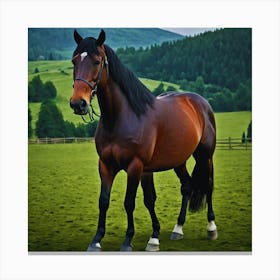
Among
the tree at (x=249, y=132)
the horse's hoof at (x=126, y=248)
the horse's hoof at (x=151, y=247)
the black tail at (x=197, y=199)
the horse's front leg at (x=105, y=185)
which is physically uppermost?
the tree at (x=249, y=132)

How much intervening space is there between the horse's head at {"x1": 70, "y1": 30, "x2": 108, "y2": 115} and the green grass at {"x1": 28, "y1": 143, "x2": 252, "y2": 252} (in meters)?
1.63

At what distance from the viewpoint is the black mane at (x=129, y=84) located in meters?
5.49

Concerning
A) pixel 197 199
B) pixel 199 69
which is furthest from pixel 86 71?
pixel 197 199

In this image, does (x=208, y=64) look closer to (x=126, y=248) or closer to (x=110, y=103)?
(x=110, y=103)

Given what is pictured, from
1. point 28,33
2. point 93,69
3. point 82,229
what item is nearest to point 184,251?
point 82,229

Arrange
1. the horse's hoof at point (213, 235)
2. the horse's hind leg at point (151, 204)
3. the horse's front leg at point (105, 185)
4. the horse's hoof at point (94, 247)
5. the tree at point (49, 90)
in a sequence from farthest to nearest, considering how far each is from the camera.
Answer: the tree at point (49, 90), the horse's hoof at point (213, 235), the horse's hind leg at point (151, 204), the horse's hoof at point (94, 247), the horse's front leg at point (105, 185)

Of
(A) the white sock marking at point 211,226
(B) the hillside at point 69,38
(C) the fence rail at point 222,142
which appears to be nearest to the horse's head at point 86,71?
(B) the hillside at point 69,38

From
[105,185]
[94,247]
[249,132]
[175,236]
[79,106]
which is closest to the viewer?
[79,106]

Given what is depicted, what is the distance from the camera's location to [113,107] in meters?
5.57

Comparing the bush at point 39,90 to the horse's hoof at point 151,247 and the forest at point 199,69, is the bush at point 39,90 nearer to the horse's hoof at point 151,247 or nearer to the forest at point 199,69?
the forest at point 199,69

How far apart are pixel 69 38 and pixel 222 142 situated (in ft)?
7.59

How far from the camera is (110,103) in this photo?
5.56 meters

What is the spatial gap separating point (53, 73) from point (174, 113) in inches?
66.8

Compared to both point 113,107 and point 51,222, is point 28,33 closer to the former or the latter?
point 113,107
